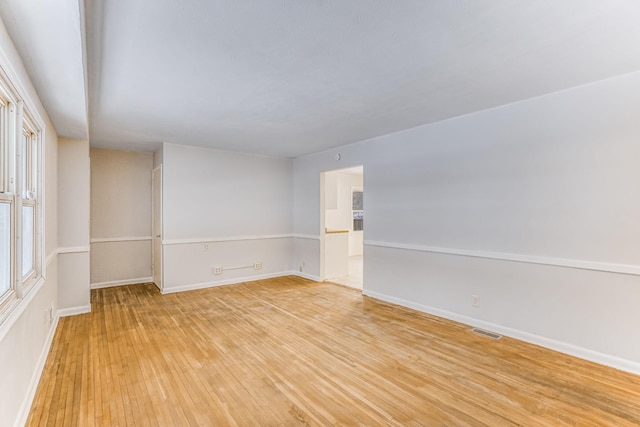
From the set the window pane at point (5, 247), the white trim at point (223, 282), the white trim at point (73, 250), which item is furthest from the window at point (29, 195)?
the white trim at point (223, 282)

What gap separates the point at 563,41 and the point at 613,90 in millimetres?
1088

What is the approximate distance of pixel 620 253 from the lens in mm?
2689

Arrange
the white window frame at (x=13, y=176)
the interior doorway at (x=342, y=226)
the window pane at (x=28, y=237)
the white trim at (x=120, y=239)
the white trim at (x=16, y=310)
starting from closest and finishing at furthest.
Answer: the white trim at (x=16, y=310)
the white window frame at (x=13, y=176)
the window pane at (x=28, y=237)
the white trim at (x=120, y=239)
the interior doorway at (x=342, y=226)

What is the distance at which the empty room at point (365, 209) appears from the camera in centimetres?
193

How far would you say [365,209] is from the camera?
4926mm

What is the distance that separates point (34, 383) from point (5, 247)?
113 centimetres

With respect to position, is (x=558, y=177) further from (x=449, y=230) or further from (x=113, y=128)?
(x=113, y=128)

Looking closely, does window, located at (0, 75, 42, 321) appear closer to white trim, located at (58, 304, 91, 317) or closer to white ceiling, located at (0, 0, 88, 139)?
white ceiling, located at (0, 0, 88, 139)

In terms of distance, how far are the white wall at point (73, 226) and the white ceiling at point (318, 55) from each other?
0.46 metres

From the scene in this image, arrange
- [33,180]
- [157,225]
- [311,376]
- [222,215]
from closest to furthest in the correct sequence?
[311,376], [33,180], [157,225], [222,215]

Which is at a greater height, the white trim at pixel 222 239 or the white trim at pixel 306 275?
the white trim at pixel 222 239

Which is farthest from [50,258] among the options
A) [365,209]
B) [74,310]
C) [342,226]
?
[342,226]

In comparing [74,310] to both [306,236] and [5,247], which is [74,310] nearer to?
[5,247]

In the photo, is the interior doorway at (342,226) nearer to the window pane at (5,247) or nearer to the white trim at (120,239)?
the white trim at (120,239)
